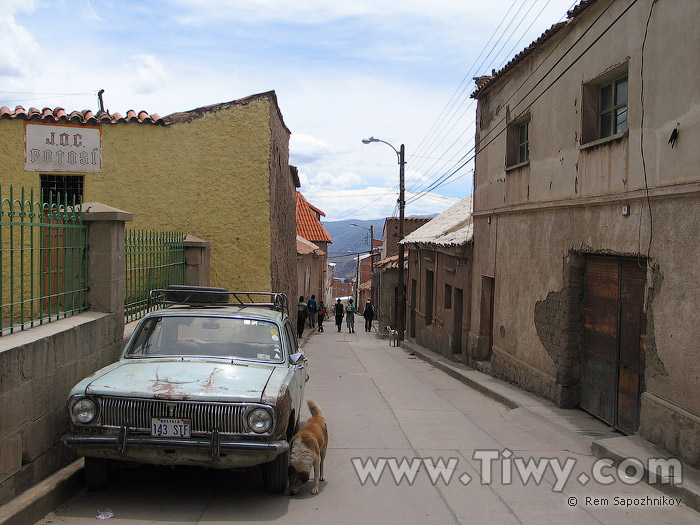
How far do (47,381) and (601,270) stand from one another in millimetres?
7279

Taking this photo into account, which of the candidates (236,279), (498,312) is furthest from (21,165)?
(498,312)

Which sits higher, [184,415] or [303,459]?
[184,415]

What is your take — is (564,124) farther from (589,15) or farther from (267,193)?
(267,193)

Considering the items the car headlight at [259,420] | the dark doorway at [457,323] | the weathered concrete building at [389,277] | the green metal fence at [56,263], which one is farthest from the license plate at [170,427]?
the weathered concrete building at [389,277]

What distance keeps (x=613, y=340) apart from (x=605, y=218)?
1.66 metres

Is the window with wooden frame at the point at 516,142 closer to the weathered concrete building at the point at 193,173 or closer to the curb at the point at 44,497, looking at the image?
the weathered concrete building at the point at 193,173

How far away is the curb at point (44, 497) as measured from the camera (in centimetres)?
483

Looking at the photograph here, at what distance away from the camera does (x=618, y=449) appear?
7.22 m

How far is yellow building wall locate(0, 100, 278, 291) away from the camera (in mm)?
14062

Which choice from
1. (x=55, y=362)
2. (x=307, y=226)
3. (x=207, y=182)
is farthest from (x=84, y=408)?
(x=307, y=226)

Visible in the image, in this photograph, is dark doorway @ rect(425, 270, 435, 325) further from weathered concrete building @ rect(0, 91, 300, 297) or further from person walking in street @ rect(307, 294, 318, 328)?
weathered concrete building @ rect(0, 91, 300, 297)

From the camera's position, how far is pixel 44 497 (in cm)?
524

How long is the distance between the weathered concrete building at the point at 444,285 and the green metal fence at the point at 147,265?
23.9 ft

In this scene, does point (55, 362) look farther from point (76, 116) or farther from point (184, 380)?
point (76, 116)
